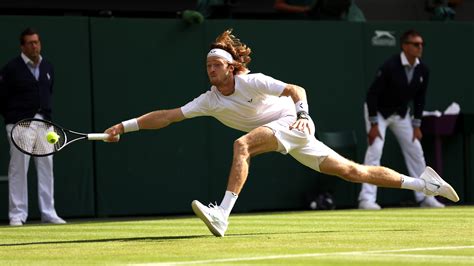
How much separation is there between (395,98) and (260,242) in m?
7.45

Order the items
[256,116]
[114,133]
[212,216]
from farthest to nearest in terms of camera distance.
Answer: [256,116] < [114,133] < [212,216]

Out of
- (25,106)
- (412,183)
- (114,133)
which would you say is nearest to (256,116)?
(114,133)

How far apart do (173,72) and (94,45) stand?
113 centimetres

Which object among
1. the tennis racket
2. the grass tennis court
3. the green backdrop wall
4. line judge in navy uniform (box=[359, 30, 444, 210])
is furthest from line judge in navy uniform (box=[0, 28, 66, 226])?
line judge in navy uniform (box=[359, 30, 444, 210])

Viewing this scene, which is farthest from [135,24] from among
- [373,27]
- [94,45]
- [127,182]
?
[373,27]

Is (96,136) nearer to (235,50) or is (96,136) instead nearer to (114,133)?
(114,133)

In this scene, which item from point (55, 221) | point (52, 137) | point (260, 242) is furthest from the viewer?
point (55, 221)

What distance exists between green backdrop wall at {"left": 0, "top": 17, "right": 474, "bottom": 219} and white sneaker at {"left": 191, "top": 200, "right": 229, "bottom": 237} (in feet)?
20.2

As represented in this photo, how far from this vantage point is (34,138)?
10781 mm

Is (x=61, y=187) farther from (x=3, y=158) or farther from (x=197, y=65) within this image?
(x=197, y=65)

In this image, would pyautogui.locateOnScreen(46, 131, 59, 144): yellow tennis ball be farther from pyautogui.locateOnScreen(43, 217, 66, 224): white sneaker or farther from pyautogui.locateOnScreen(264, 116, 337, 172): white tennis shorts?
pyautogui.locateOnScreen(43, 217, 66, 224): white sneaker

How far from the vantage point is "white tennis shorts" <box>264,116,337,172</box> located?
10805 millimetres

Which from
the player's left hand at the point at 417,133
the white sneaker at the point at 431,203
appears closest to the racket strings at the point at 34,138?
the player's left hand at the point at 417,133

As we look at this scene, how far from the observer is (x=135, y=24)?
16.6 metres
